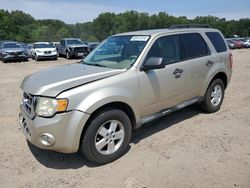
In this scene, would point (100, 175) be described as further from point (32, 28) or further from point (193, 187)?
point (32, 28)

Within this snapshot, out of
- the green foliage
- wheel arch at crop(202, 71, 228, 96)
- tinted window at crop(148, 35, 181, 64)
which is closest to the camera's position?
tinted window at crop(148, 35, 181, 64)

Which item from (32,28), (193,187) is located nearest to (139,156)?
(193,187)

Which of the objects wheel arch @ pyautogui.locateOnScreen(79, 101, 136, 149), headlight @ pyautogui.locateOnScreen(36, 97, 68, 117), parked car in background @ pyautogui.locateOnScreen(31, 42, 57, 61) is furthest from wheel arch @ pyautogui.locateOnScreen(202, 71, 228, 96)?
parked car in background @ pyautogui.locateOnScreen(31, 42, 57, 61)

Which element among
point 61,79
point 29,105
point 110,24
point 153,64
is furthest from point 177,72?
point 110,24

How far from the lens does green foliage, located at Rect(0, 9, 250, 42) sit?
3809 inches

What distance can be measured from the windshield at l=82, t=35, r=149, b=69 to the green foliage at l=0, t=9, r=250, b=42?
9005 cm

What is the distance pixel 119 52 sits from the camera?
4.66m

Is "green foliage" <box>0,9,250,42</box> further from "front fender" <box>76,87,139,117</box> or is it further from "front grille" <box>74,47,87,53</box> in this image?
"front fender" <box>76,87,139,117</box>

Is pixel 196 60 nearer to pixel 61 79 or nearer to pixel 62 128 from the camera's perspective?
pixel 61 79

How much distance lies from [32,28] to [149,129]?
97.7 m

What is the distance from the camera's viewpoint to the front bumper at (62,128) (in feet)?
11.1

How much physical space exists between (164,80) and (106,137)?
4.53 feet

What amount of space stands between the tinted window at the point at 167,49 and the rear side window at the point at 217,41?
1.18m

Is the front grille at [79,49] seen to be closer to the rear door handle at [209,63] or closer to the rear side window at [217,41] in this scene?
the rear side window at [217,41]
